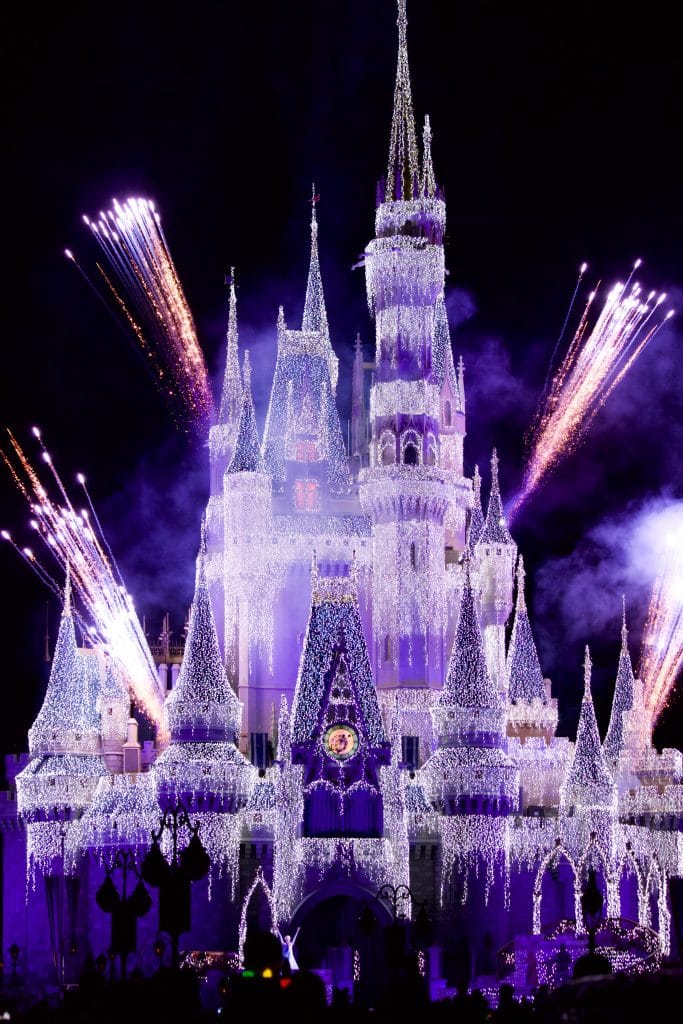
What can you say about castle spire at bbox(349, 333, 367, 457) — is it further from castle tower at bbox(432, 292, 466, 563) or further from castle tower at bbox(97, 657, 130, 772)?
castle tower at bbox(97, 657, 130, 772)

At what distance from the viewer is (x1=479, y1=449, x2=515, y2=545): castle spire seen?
6719 cm

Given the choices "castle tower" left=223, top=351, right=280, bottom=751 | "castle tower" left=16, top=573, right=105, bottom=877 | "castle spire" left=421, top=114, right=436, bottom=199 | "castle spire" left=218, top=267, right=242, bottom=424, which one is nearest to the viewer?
"castle tower" left=16, top=573, right=105, bottom=877

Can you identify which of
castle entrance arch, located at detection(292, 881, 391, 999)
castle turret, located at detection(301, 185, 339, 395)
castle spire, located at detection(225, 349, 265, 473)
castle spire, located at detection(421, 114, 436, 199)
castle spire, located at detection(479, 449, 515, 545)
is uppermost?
castle spire, located at detection(421, 114, 436, 199)

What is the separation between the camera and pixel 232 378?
6981 centimetres

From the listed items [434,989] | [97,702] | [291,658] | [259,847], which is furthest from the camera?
[291,658]

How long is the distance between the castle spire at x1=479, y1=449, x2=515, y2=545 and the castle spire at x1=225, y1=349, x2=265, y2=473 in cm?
935

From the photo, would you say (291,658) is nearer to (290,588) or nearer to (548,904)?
(290,588)

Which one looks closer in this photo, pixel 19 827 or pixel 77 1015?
pixel 77 1015

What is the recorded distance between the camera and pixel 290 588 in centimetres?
6569

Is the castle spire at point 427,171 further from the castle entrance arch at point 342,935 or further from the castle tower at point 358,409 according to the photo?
the castle entrance arch at point 342,935

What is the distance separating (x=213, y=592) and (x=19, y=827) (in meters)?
11.8

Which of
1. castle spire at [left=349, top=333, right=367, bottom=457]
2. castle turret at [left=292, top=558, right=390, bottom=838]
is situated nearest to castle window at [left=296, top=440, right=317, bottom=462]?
castle spire at [left=349, top=333, right=367, bottom=457]

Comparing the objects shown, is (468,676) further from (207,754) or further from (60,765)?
(60,765)

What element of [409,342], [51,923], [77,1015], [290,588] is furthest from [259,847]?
[77,1015]
